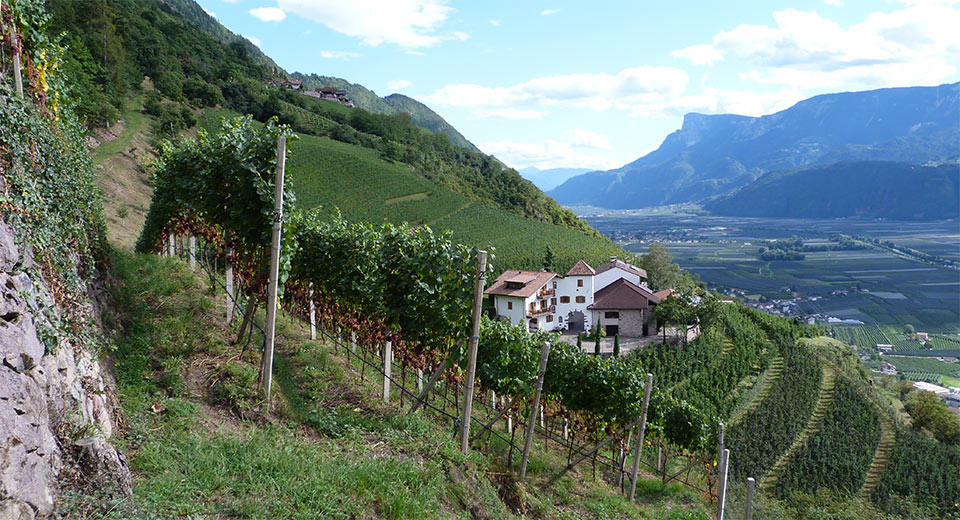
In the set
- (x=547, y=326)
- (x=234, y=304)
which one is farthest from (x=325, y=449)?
(x=547, y=326)

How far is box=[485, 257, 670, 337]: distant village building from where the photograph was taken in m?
40.7

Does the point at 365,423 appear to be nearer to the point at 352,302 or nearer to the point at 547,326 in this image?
the point at 352,302

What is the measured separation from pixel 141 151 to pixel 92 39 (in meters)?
29.0

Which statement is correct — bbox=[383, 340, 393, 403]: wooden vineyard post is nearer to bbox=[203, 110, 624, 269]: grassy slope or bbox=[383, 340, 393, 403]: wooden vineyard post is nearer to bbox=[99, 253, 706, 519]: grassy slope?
bbox=[99, 253, 706, 519]: grassy slope

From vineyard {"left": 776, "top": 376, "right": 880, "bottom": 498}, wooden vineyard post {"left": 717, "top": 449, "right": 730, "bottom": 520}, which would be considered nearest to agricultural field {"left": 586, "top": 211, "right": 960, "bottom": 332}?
vineyard {"left": 776, "top": 376, "right": 880, "bottom": 498}

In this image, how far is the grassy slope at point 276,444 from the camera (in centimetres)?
433

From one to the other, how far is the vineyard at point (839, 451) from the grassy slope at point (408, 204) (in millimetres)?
27552

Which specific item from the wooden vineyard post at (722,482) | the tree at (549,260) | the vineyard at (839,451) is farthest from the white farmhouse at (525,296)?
the wooden vineyard post at (722,482)

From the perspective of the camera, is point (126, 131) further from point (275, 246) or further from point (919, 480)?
point (919, 480)

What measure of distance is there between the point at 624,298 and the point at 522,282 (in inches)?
360

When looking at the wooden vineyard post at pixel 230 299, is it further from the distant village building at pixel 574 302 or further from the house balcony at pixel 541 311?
the house balcony at pixel 541 311

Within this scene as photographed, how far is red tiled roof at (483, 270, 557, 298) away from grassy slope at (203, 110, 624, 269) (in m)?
6.23

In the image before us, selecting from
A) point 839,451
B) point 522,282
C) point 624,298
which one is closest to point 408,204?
point 522,282

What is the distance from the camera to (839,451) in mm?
24422
